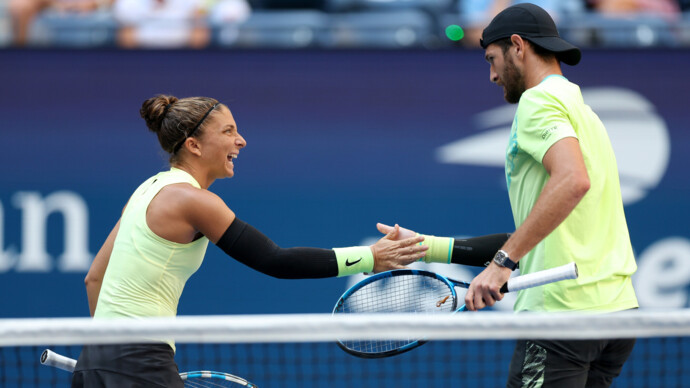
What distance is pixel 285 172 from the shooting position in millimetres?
5020

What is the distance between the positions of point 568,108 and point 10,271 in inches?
142

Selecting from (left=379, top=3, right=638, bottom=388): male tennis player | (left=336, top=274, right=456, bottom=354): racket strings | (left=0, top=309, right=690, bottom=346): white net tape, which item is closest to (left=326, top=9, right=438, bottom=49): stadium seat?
(left=336, top=274, right=456, bottom=354): racket strings

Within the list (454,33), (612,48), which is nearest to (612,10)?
(612,48)

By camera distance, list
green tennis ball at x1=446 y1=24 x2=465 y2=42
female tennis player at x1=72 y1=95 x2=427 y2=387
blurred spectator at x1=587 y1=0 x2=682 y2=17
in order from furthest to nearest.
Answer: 1. blurred spectator at x1=587 y1=0 x2=682 y2=17
2. green tennis ball at x1=446 y1=24 x2=465 y2=42
3. female tennis player at x1=72 y1=95 x2=427 y2=387

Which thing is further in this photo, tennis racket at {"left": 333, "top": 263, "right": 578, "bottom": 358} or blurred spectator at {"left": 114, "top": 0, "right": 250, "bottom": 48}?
blurred spectator at {"left": 114, "top": 0, "right": 250, "bottom": 48}

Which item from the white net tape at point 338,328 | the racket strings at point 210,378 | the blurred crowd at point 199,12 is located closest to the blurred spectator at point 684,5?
the blurred crowd at point 199,12

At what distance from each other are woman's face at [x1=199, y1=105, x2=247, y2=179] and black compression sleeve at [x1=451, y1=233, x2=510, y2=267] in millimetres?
819

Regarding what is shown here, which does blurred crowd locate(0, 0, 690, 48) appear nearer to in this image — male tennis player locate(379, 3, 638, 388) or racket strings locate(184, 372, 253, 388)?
racket strings locate(184, 372, 253, 388)

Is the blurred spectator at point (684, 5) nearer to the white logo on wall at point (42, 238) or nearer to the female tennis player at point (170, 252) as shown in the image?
the female tennis player at point (170, 252)

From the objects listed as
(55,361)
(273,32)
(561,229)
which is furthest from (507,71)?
(273,32)

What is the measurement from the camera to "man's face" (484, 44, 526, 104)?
2658 mm

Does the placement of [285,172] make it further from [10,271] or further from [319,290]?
[10,271]

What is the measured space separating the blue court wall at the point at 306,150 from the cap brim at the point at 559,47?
229cm

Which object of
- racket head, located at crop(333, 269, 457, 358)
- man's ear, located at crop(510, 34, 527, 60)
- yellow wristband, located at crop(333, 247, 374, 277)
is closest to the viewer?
man's ear, located at crop(510, 34, 527, 60)
